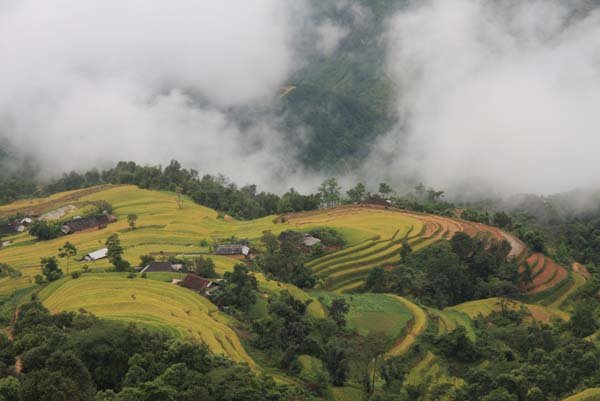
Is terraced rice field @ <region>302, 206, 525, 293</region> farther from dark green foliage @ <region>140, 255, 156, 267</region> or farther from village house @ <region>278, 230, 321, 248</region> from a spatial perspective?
dark green foliage @ <region>140, 255, 156, 267</region>

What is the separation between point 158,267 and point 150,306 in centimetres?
769

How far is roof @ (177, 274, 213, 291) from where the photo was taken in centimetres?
3280

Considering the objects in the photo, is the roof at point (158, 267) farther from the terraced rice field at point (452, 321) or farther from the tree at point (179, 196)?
the tree at point (179, 196)

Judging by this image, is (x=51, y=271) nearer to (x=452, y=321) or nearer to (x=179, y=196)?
(x=452, y=321)

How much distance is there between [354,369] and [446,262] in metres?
16.3

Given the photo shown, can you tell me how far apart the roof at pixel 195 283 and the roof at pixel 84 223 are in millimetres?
22480

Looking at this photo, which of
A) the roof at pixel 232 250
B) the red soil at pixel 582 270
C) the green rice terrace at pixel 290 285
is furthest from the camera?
the red soil at pixel 582 270

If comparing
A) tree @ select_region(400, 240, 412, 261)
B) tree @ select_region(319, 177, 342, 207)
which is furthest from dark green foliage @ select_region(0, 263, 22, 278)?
tree @ select_region(319, 177, 342, 207)

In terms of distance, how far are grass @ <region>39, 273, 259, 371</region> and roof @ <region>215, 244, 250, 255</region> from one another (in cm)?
970

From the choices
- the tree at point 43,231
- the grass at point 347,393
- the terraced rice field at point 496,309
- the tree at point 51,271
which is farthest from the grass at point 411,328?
the tree at point 43,231

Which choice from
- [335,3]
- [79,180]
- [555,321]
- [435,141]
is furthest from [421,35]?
[555,321]

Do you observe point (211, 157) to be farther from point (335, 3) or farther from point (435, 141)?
point (335, 3)

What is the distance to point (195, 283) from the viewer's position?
33094mm

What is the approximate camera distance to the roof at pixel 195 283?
108 feet
